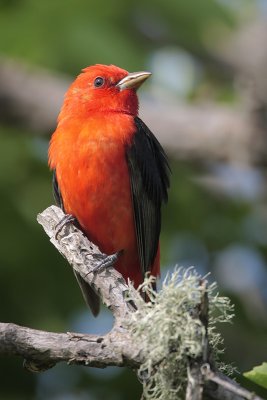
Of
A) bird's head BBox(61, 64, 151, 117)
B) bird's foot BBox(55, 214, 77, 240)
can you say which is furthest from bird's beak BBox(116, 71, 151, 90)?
bird's foot BBox(55, 214, 77, 240)

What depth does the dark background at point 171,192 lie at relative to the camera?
741cm

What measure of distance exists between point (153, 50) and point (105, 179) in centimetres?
A: 293

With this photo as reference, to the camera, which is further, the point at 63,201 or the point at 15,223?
the point at 15,223

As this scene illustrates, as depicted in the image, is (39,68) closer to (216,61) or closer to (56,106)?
(56,106)

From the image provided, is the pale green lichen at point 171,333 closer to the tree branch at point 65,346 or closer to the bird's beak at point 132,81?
the tree branch at point 65,346

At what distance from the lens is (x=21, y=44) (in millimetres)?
7996

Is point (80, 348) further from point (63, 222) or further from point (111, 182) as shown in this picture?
point (111, 182)

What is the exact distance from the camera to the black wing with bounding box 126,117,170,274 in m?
6.66

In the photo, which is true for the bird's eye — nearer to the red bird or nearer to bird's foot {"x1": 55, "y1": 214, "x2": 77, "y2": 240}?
the red bird

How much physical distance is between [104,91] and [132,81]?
0.76ft

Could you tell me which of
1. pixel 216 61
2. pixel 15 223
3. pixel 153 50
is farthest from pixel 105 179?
pixel 216 61

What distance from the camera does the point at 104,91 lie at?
724 centimetres

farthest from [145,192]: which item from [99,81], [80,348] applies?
[80,348]

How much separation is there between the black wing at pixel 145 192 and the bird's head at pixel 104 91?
0.99 feet
